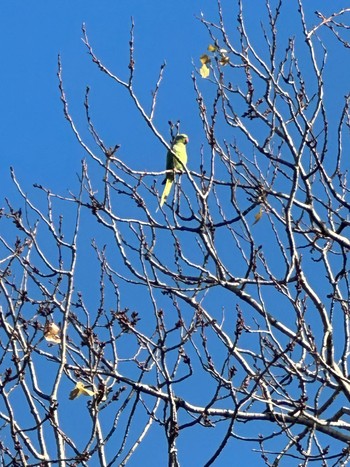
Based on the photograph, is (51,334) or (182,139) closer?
(51,334)

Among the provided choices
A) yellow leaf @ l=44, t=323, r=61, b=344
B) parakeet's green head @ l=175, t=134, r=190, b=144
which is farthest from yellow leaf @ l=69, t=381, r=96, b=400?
parakeet's green head @ l=175, t=134, r=190, b=144

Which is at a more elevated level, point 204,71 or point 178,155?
point 178,155

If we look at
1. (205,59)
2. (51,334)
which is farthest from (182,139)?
(51,334)

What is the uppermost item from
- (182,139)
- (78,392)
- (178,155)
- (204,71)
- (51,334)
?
(182,139)

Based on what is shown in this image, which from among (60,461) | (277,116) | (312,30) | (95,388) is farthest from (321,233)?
(60,461)

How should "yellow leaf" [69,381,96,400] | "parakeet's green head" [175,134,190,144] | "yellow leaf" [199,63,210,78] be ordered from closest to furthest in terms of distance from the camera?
1. "yellow leaf" [69,381,96,400]
2. "yellow leaf" [199,63,210,78]
3. "parakeet's green head" [175,134,190,144]

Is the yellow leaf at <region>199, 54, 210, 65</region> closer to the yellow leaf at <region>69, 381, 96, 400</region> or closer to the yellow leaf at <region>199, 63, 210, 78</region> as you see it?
the yellow leaf at <region>199, 63, 210, 78</region>

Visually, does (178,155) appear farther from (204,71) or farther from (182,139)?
(204,71)

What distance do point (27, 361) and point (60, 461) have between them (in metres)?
0.64

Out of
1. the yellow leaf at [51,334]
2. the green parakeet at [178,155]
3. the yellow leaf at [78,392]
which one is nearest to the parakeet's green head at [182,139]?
the green parakeet at [178,155]

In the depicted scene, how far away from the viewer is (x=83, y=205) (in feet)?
19.9

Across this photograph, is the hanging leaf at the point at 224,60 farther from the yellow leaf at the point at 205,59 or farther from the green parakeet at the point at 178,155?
the green parakeet at the point at 178,155

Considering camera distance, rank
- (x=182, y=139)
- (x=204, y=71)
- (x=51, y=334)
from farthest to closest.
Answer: (x=182, y=139) < (x=204, y=71) < (x=51, y=334)

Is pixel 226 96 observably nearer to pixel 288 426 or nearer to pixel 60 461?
pixel 288 426
